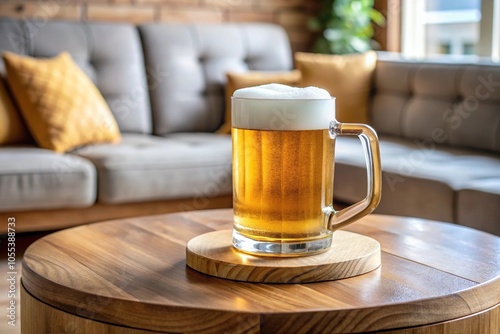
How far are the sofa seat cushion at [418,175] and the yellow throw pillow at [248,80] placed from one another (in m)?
0.64

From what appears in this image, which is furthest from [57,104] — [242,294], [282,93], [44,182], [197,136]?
[242,294]

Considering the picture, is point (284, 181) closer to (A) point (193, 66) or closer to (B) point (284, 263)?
(B) point (284, 263)

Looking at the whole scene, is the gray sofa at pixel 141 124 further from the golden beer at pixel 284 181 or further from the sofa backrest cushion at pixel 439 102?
the golden beer at pixel 284 181

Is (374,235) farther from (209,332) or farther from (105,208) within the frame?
→ (105,208)

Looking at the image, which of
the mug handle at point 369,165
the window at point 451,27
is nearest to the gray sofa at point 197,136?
the window at point 451,27

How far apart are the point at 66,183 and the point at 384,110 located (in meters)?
1.47

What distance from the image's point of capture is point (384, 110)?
11.1 feet

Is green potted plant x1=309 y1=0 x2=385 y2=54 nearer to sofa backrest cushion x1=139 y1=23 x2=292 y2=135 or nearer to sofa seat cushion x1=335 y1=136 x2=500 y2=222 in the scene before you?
sofa backrest cushion x1=139 y1=23 x2=292 y2=135

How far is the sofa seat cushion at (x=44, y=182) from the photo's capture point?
260 cm

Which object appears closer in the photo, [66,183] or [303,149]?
[303,149]

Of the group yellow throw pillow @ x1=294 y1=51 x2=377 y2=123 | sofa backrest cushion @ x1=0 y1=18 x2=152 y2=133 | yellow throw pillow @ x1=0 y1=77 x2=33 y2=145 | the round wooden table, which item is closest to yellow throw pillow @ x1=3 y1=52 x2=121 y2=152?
yellow throw pillow @ x1=0 y1=77 x2=33 y2=145

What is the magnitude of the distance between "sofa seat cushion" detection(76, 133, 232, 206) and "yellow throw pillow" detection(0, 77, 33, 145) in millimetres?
314

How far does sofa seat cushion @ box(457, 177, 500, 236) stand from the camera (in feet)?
6.85

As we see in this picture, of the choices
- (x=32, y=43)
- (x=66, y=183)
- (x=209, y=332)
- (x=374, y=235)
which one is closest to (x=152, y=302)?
(x=209, y=332)
